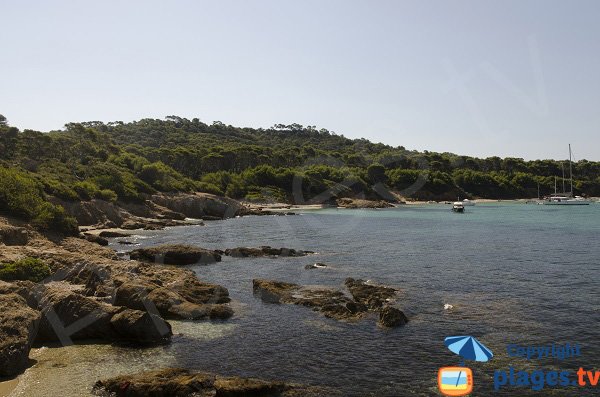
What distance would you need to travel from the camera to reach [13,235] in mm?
46188

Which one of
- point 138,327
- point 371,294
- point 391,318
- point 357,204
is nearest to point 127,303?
point 138,327

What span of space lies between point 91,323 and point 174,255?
27.4 m

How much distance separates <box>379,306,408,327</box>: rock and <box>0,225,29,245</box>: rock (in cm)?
3696

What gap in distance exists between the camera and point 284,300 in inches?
1421

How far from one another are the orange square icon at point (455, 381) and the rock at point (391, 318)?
6907 mm

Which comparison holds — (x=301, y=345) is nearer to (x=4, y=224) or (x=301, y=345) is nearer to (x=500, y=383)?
(x=500, y=383)

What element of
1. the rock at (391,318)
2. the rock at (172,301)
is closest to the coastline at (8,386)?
the rock at (172,301)

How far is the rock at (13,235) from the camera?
4486 centimetres

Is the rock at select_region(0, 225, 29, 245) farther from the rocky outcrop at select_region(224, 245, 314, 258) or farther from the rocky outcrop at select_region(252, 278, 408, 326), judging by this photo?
the rocky outcrop at select_region(252, 278, 408, 326)

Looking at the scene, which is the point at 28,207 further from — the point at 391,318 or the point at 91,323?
the point at 391,318

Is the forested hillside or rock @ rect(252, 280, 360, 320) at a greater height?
the forested hillside

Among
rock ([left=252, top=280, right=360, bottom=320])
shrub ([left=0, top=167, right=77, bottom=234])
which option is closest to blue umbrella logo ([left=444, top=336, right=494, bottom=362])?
rock ([left=252, top=280, right=360, bottom=320])

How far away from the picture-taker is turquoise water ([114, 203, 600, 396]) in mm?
22562

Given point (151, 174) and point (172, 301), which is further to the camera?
point (151, 174)
